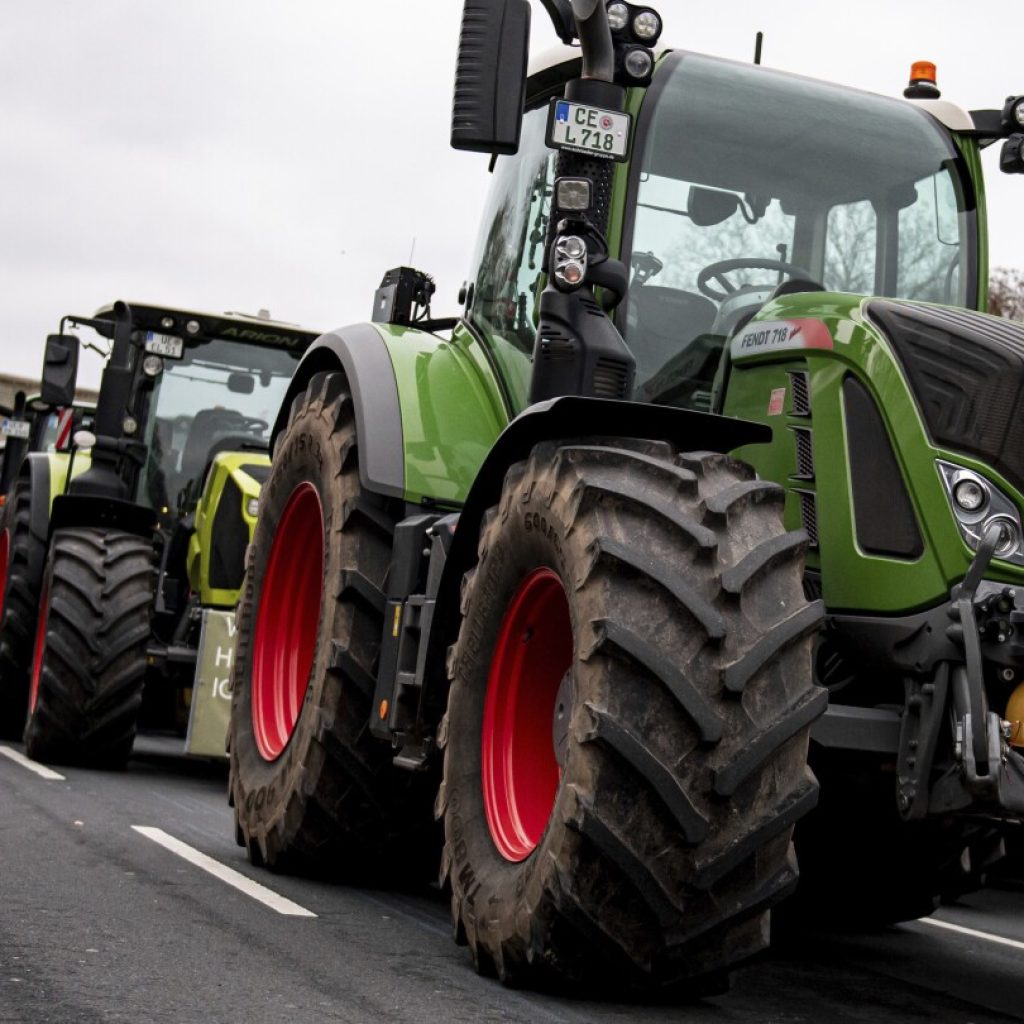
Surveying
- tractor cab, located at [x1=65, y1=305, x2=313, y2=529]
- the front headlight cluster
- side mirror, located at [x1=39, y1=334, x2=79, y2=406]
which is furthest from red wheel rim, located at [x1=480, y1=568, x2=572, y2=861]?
tractor cab, located at [x1=65, y1=305, x2=313, y2=529]

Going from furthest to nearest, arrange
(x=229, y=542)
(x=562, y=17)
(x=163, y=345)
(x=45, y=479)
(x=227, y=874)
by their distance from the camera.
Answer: (x=45, y=479)
(x=163, y=345)
(x=229, y=542)
(x=227, y=874)
(x=562, y=17)

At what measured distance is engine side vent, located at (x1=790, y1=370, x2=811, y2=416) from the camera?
530cm

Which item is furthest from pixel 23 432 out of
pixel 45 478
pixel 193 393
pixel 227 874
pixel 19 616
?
pixel 227 874

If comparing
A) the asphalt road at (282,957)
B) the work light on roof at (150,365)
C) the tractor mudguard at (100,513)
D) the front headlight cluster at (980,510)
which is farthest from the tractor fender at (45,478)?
the front headlight cluster at (980,510)

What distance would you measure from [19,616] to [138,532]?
3.78 feet

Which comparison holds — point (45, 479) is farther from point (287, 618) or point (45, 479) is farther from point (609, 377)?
point (609, 377)

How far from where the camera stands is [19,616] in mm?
11758

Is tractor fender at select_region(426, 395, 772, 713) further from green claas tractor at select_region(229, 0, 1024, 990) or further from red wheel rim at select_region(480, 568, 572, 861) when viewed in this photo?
red wheel rim at select_region(480, 568, 572, 861)

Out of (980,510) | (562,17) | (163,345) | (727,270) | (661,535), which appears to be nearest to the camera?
(661,535)

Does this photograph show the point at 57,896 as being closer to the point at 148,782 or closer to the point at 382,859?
the point at 382,859

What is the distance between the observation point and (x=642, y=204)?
5844 millimetres

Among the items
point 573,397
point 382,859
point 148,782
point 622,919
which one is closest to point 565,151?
point 573,397

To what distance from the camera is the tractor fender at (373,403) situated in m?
6.32

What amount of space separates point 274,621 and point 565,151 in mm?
2835
